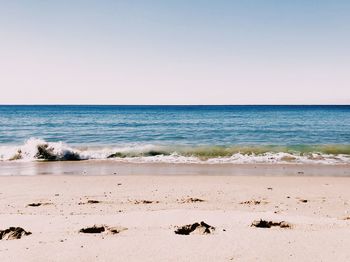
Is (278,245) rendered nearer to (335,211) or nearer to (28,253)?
(28,253)

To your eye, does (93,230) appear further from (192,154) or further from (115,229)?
(192,154)

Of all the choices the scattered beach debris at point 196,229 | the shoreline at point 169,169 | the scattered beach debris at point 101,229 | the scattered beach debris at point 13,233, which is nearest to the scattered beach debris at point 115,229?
the scattered beach debris at point 101,229

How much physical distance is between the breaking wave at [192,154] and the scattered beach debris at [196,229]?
1291 centimetres

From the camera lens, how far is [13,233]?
5645mm

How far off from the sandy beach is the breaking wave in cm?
706

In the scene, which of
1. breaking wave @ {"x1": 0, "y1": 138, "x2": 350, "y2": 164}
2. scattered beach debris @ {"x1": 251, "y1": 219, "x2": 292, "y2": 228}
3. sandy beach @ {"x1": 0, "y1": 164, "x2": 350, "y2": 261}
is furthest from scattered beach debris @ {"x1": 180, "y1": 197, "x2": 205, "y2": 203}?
breaking wave @ {"x1": 0, "y1": 138, "x2": 350, "y2": 164}

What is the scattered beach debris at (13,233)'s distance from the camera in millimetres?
5531

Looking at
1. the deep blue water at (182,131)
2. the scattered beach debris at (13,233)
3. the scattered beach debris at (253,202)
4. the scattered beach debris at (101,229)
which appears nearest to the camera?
the scattered beach debris at (13,233)

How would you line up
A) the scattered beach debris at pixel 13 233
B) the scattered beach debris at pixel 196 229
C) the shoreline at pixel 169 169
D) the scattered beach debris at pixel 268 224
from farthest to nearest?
1. the shoreline at pixel 169 169
2. the scattered beach debris at pixel 268 224
3. the scattered beach debris at pixel 196 229
4. the scattered beach debris at pixel 13 233

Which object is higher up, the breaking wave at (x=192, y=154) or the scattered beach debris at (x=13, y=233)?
the scattered beach debris at (x=13, y=233)

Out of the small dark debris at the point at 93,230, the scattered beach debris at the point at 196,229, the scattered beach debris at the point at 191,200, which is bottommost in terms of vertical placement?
the scattered beach debris at the point at 191,200

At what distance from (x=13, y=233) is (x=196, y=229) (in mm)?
3008

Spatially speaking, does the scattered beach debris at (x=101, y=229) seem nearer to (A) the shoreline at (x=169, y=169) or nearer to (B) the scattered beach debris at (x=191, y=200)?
(B) the scattered beach debris at (x=191, y=200)

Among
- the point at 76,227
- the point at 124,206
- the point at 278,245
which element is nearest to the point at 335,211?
the point at 278,245
